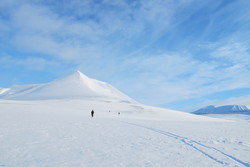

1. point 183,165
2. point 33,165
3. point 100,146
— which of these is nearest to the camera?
point 33,165

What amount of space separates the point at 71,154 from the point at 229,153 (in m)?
7.57

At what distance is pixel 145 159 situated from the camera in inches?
319

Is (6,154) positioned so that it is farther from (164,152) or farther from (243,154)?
(243,154)

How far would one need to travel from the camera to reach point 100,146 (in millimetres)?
10328

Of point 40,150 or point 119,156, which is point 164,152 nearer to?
point 119,156

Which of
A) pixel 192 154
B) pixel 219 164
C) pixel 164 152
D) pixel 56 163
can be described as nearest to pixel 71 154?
pixel 56 163

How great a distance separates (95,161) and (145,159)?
6.87 ft

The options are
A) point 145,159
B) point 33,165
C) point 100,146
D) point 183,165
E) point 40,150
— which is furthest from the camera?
point 100,146

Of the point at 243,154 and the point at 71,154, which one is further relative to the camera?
the point at 243,154

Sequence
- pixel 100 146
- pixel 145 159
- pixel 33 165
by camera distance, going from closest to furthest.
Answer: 1. pixel 33 165
2. pixel 145 159
3. pixel 100 146

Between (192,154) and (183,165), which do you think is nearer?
(183,165)

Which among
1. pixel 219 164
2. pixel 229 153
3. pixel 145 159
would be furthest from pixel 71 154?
pixel 229 153

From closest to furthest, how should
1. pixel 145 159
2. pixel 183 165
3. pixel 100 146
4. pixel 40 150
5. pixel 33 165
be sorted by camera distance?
pixel 33 165
pixel 183 165
pixel 145 159
pixel 40 150
pixel 100 146

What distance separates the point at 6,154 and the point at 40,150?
140cm
